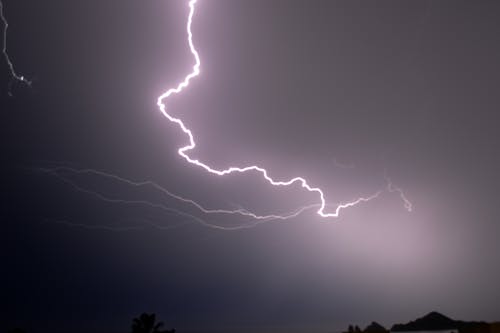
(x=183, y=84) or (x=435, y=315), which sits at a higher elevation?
(x=183, y=84)

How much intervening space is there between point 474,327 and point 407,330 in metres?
129

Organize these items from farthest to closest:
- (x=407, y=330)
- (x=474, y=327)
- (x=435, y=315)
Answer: (x=435, y=315)
(x=407, y=330)
(x=474, y=327)

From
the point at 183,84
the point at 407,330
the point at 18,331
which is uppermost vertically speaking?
the point at 183,84

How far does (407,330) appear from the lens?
4761 inches

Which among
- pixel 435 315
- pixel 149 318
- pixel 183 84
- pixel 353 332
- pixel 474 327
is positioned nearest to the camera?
pixel 474 327

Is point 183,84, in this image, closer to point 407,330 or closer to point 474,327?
point 474,327

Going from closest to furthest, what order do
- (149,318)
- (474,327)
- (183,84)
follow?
(474,327) → (149,318) → (183,84)

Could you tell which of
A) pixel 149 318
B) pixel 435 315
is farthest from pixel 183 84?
pixel 435 315

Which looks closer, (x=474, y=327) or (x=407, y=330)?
(x=474, y=327)

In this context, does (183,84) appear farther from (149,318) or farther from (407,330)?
(407,330)

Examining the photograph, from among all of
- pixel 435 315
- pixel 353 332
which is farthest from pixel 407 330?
pixel 353 332

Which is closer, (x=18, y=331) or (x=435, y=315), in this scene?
(x=18, y=331)

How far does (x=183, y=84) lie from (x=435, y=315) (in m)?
145

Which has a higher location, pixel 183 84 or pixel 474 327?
pixel 183 84
